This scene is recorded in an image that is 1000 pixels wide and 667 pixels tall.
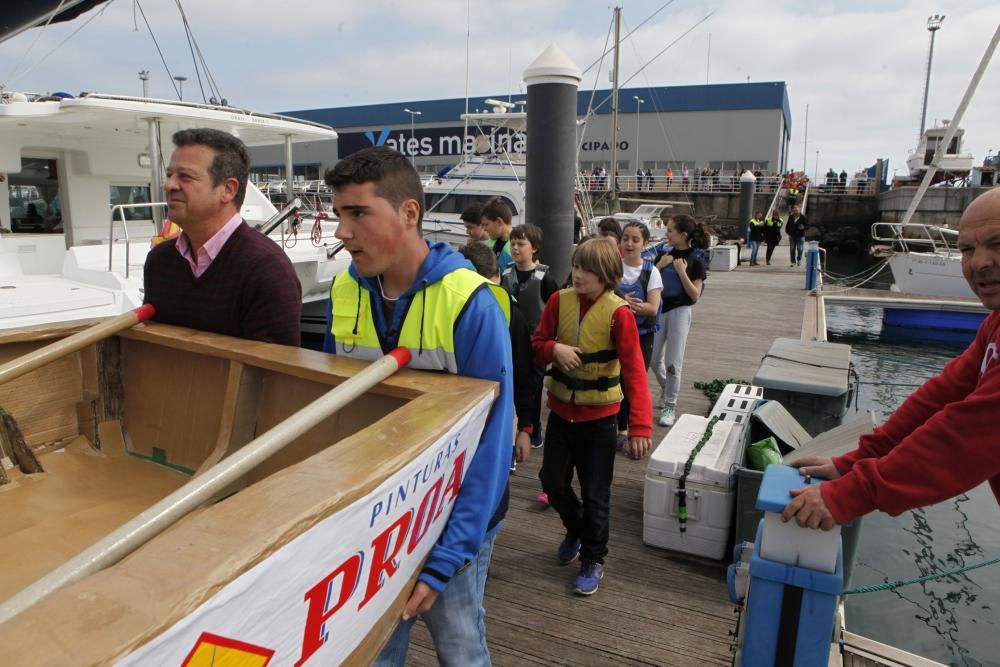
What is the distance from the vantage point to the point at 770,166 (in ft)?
133

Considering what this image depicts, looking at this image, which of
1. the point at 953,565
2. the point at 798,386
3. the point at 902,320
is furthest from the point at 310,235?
the point at 902,320

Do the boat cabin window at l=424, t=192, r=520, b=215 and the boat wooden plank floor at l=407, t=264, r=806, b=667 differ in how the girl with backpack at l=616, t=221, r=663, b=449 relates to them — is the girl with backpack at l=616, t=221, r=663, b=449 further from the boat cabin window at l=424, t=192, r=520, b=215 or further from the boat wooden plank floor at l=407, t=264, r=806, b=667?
the boat cabin window at l=424, t=192, r=520, b=215

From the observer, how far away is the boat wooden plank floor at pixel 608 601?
2.84 m

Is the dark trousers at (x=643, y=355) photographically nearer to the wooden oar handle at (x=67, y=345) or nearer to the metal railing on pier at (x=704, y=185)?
the wooden oar handle at (x=67, y=345)

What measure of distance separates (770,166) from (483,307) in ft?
143

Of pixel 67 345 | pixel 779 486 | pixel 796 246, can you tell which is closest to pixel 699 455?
pixel 779 486

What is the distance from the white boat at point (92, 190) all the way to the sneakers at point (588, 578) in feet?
16.5

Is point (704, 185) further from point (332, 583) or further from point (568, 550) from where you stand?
point (332, 583)

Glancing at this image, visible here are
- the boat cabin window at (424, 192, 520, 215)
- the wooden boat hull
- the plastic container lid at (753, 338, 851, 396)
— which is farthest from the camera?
the boat cabin window at (424, 192, 520, 215)

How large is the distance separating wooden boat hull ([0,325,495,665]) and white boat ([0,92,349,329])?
13.3ft

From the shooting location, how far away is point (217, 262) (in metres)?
2.50

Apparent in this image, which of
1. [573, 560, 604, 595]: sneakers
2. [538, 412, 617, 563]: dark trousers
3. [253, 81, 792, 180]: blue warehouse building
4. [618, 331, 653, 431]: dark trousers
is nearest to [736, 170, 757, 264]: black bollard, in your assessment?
[253, 81, 792, 180]: blue warehouse building

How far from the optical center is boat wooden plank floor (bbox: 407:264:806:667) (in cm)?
284

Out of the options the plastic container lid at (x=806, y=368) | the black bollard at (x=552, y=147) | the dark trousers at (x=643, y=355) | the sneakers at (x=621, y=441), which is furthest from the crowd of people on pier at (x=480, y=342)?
the black bollard at (x=552, y=147)
